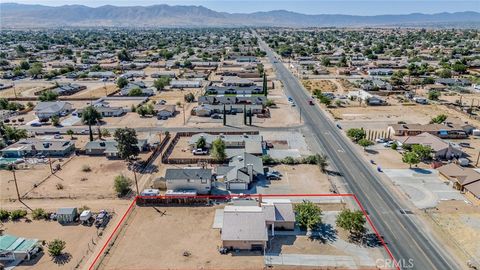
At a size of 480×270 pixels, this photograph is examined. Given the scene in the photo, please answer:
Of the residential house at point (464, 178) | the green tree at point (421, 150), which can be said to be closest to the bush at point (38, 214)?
the residential house at point (464, 178)

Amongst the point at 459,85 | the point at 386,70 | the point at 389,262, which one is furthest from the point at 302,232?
the point at 386,70

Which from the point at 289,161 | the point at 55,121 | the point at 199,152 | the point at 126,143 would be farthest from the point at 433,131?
the point at 55,121

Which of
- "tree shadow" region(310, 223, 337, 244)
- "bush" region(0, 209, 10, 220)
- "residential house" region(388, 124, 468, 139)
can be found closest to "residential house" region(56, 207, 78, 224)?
"bush" region(0, 209, 10, 220)

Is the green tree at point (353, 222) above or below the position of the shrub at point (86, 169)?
above

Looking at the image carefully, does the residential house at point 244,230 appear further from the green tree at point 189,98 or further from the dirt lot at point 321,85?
the dirt lot at point 321,85

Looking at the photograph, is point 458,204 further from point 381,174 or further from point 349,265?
point 349,265

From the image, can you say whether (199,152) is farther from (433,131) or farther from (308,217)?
(433,131)
